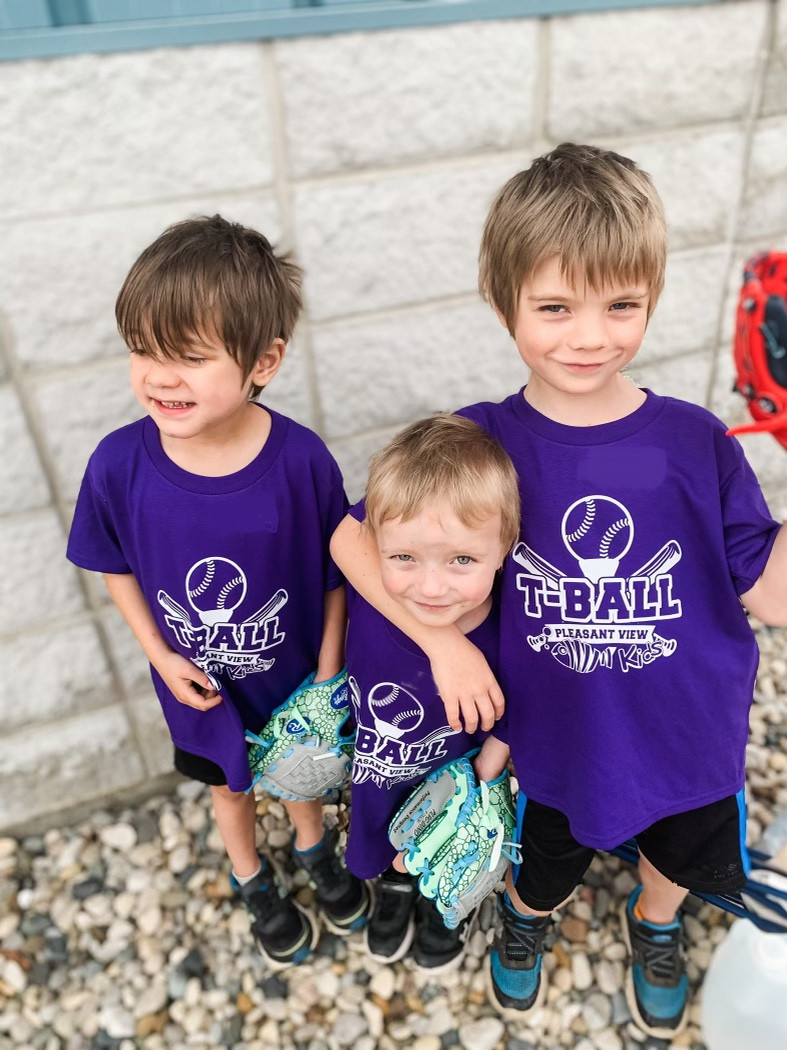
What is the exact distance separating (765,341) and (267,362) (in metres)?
0.83

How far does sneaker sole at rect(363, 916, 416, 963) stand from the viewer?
2.00 m

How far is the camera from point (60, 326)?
68.9 inches

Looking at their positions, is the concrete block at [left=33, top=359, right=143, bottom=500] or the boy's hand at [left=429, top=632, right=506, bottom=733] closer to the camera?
the boy's hand at [left=429, top=632, right=506, bottom=733]

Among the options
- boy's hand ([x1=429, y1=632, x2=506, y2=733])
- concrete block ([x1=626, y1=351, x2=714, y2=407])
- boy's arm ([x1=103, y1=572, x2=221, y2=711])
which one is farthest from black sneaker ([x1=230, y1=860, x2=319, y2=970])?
concrete block ([x1=626, y1=351, x2=714, y2=407])

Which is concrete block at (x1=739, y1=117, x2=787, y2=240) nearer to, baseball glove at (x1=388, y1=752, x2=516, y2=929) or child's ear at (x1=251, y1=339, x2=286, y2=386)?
child's ear at (x1=251, y1=339, x2=286, y2=386)

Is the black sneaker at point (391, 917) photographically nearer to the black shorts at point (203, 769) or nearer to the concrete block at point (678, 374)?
the black shorts at point (203, 769)

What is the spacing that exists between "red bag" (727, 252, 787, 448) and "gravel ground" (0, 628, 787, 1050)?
4.40 ft

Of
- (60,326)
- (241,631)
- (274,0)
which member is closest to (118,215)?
(60,326)

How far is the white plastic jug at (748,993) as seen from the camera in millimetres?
1661

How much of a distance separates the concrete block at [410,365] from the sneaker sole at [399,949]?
1.27 m

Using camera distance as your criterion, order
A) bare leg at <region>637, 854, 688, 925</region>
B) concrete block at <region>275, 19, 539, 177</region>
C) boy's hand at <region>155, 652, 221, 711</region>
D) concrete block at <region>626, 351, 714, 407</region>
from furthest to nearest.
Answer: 1. concrete block at <region>626, 351, 714, 407</region>
2. bare leg at <region>637, 854, 688, 925</region>
3. concrete block at <region>275, 19, 539, 177</region>
4. boy's hand at <region>155, 652, 221, 711</region>

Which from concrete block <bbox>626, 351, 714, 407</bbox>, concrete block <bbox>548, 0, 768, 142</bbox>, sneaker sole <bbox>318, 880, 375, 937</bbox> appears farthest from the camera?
concrete block <bbox>626, 351, 714, 407</bbox>

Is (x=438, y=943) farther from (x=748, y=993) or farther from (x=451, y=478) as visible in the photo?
(x=451, y=478)

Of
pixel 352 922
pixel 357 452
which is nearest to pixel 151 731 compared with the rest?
pixel 352 922
